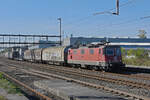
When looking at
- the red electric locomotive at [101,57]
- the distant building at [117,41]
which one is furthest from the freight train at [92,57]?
the distant building at [117,41]

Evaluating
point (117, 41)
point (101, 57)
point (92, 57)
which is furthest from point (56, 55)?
point (117, 41)

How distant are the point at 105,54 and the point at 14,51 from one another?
4603cm

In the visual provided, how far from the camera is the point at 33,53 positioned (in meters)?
50.8

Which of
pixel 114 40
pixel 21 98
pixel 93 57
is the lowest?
pixel 21 98

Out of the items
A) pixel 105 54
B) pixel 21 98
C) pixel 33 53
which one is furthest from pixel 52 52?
pixel 21 98

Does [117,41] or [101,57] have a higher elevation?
[117,41]

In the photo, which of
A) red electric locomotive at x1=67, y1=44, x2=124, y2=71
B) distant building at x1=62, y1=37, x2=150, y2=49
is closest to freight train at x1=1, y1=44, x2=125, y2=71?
red electric locomotive at x1=67, y1=44, x2=124, y2=71

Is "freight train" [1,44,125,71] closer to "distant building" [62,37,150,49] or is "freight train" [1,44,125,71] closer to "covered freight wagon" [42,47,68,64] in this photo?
"covered freight wagon" [42,47,68,64]

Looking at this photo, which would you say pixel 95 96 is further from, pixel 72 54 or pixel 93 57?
pixel 72 54

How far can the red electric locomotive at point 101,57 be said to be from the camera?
79.4 ft

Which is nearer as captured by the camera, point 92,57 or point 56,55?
point 92,57

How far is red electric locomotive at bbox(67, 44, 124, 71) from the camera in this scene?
2419 cm

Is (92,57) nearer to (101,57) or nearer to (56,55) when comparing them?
(101,57)

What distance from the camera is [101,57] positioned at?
2453cm
